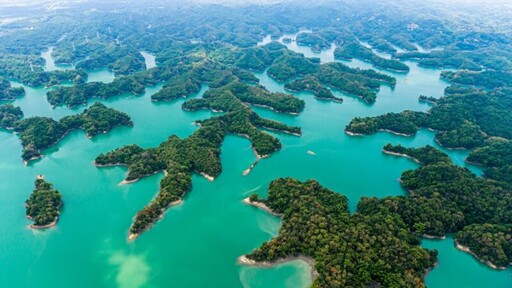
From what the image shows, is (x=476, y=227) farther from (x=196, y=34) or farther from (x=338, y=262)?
(x=196, y=34)

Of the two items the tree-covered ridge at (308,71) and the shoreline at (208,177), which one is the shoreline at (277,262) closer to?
the shoreline at (208,177)

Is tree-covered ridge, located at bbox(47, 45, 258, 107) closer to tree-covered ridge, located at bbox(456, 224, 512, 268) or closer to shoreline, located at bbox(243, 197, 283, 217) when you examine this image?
shoreline, located at bbox(243, 197, 283, 217)

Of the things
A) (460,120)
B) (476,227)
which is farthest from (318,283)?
(460,120)

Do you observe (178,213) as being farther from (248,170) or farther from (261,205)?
(248,170)

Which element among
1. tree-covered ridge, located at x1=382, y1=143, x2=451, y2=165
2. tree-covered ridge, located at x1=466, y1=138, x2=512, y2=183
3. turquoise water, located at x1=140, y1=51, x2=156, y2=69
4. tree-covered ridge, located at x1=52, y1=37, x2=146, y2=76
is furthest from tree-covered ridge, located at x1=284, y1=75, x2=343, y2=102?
tree-covered ridge, located at x1=52, y1=37, x2=146, y2=76

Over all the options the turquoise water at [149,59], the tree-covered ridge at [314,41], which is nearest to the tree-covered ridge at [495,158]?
the tree-covered ridge at [314,41]

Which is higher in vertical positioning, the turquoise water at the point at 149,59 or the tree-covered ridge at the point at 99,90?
the tree-covered ridge at the point at 99,90

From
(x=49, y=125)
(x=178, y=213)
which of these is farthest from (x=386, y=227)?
(x=49, y=125)
